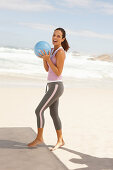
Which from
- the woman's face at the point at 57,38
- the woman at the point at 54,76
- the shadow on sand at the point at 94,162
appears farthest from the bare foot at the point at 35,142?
the woman's face at the point at 57,38

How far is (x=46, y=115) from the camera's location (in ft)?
24.2

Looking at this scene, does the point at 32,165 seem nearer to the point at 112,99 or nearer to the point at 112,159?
the point at 112,159

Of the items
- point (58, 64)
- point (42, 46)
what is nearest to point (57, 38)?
point (42, 46)

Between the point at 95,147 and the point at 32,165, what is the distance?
4.95ft

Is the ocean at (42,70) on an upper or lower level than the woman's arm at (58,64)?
lower

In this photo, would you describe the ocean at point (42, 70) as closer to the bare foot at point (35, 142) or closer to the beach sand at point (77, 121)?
the beach sand at point (77, 121)

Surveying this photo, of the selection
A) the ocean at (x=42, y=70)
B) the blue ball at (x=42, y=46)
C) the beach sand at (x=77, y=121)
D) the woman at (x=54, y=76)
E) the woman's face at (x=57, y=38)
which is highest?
the woman's face at (x=57, y=38)

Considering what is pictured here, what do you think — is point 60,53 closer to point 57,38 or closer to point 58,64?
point 58,64

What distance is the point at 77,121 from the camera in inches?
271

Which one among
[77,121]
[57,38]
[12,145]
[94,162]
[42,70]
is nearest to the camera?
[94,162]

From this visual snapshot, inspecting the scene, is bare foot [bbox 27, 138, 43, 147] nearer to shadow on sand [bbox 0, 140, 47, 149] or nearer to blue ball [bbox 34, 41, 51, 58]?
shadow on sand [bbox 0, 140, 47, 149]

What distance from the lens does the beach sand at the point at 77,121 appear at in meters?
4.45

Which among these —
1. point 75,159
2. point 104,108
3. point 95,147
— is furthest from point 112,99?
point 75,159

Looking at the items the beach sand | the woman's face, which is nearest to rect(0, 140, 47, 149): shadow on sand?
the beach sand
